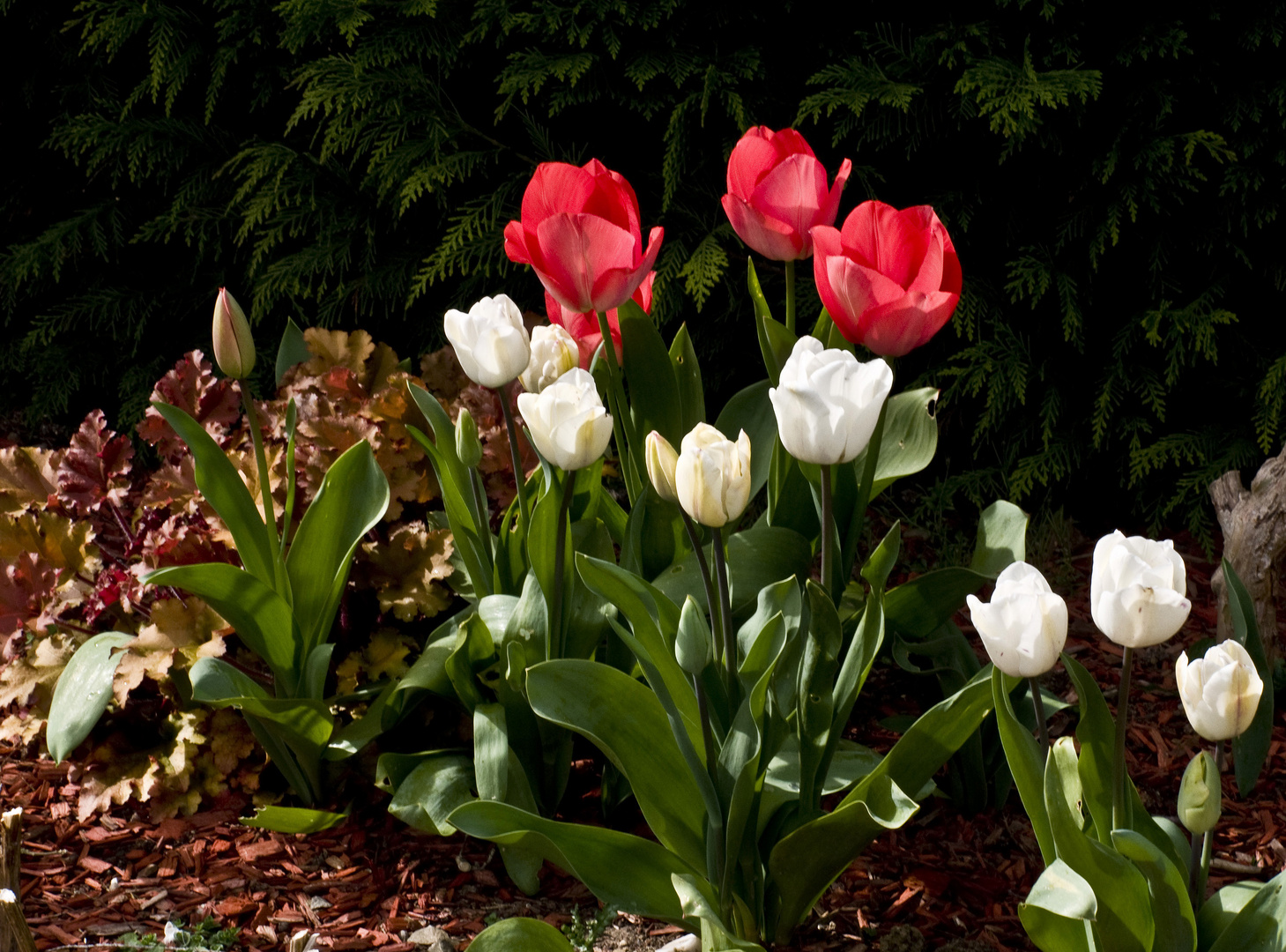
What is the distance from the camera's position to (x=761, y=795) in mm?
1574

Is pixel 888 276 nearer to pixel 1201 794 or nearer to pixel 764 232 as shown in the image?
pixel 764 232

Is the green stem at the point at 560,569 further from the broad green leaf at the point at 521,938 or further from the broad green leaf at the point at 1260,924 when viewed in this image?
the broad green leaf at the point at 1260,924

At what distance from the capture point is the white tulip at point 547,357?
181 centimetres

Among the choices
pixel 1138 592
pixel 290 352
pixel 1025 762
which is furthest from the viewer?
pixel 290 352

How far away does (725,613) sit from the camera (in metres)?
1.44

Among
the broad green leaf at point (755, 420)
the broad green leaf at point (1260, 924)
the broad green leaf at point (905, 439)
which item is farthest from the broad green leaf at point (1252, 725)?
the broad green leaf at point (755, 420)

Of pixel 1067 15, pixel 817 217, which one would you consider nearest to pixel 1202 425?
pixel 1067 15

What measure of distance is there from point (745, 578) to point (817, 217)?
576mm

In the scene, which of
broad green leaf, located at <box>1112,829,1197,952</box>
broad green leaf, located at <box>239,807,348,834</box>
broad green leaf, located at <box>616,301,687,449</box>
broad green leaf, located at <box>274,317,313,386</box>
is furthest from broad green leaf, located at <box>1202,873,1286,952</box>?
broad green leaf, located at <box>274,317,313,386</box>

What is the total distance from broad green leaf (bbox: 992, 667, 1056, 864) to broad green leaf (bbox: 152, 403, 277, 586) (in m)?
1.12

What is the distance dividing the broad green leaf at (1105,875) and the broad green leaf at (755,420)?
34.7 inches

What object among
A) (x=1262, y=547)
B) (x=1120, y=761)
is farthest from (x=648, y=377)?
(x=1262, y=547)

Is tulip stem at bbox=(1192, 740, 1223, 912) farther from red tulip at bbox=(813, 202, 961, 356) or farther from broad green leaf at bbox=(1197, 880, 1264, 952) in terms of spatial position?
red tulip at bbox=(813, 202, 961, 356)

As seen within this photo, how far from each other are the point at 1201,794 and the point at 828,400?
57 centimetres
